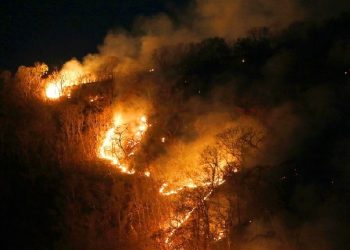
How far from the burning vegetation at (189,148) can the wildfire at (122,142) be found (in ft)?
0.20

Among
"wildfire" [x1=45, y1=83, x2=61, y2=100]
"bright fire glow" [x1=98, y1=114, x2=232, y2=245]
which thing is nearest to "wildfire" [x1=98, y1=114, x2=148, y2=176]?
"bright fire glow" [x1=98, y1=114, x2=232, y2=245]

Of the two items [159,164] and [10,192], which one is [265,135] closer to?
[159,164]

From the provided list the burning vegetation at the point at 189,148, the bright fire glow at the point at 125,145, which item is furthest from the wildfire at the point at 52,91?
the bright fire glow at the point at 125,145

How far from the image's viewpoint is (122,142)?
64.1ft

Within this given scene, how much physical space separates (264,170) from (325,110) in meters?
3.24

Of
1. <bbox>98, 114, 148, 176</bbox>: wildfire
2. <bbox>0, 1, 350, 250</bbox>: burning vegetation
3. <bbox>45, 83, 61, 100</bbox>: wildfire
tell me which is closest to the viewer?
<bbox>0, 1, 350, 250</bbox>: burning vegetation

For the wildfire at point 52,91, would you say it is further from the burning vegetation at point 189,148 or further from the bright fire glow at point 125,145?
the bright fire glow at point 125,145

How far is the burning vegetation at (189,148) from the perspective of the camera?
1426 cm

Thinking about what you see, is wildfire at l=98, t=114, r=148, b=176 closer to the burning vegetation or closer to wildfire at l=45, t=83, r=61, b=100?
the burning vegetation

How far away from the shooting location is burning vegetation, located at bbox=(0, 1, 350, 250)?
14258 mm

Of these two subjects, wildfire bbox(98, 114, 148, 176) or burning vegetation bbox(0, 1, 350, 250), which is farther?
wildfire bbox(98, 114, 148, 176)

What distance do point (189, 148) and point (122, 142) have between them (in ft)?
9.84

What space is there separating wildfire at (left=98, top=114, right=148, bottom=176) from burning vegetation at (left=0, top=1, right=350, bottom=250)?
6 centimetres

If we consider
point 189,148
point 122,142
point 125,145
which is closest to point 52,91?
point 122,142
